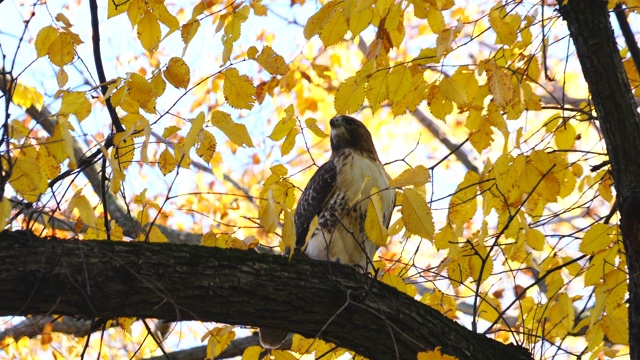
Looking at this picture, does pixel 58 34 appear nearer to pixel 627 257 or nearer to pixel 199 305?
pixel 199 305

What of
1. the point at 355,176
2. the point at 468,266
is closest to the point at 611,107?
the point at 468,266

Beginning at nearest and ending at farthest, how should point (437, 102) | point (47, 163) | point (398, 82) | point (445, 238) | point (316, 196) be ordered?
point (47, 163), point (398, 82), point (437, 102), point (445, 238), point (316, 196)

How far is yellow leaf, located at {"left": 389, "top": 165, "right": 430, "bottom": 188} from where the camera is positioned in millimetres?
2480

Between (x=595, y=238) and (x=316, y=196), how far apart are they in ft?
6.13

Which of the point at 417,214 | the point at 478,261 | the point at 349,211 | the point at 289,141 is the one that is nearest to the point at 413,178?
the point at 417,214

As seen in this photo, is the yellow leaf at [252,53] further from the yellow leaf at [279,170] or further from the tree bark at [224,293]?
the tree bark at [224,293]

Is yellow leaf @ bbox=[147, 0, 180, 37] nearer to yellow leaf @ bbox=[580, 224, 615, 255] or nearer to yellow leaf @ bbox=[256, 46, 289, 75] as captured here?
yellow leaf @ bbox=[256, 46, 289, 75]

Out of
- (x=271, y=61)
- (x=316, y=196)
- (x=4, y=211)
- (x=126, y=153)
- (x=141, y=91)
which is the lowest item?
(x=4, y=211)

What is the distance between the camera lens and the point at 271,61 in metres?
3.16

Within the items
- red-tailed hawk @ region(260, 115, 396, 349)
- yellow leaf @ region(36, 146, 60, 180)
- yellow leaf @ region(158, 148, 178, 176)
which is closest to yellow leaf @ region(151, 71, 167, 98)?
yellow leaf @ region(158, 148, 178, 176)

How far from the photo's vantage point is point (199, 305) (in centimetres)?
261

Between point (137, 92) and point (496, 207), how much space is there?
177 cm

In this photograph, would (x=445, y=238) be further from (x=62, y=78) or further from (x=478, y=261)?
(x=62, y=78)

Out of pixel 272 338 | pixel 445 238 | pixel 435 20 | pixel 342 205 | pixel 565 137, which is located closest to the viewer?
pixel 435 20
